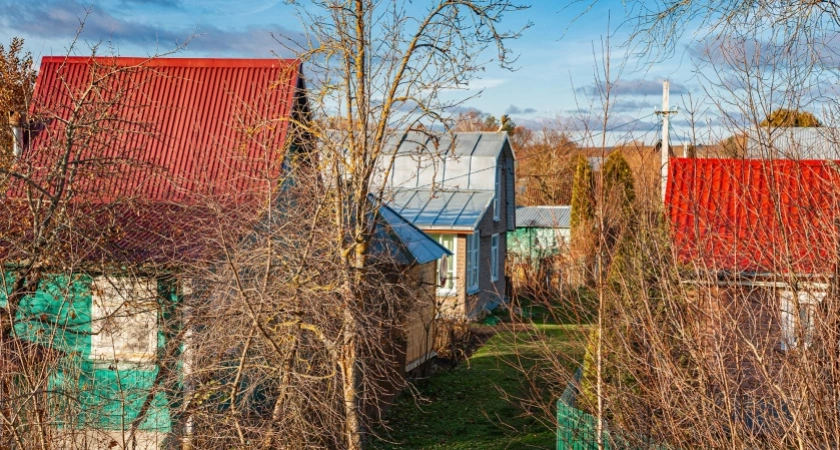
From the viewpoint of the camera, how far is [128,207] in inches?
387

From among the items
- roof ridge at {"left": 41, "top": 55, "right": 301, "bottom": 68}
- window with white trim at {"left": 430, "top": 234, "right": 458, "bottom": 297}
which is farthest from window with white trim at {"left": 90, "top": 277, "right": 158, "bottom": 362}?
window with white trim at {"left": 430, "top": 234, "right": 458, "bottom": 297}

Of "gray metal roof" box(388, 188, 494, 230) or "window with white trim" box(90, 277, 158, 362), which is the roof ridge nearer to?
"window with white trim" box(90, 277, 158, 362)

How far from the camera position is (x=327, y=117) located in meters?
9.09

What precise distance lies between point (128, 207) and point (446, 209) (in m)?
14.0

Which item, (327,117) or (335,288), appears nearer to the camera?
(335,288)

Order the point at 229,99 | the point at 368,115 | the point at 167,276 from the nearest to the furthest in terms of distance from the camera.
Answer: the point at 368,115 → the point at 167,276 → the point at 229,99

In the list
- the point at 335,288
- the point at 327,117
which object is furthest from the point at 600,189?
the point at 327,117

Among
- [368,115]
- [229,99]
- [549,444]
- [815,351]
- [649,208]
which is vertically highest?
[229,99]

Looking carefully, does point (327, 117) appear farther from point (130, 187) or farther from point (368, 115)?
point (130, 187)

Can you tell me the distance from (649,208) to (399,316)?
654 centimetres

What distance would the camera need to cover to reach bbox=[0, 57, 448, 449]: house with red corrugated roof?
7.34m

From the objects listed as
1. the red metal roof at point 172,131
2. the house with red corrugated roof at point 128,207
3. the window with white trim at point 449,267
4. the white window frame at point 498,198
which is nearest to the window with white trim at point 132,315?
the house with red corrugated roof at point 128,207

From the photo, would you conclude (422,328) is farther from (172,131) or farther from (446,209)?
(446,209)

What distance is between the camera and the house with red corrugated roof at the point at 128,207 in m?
7.34
